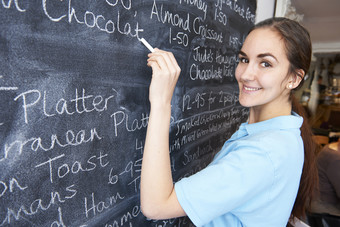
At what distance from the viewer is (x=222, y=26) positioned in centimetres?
128

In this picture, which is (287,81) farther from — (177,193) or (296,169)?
(177,193)

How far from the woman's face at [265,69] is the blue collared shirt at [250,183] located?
0.17 meters

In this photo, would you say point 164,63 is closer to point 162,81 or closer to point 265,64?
point 162,81

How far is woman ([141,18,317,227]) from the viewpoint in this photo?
25.4 inches

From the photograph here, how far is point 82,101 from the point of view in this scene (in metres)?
0.69

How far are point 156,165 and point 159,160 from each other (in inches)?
0.6

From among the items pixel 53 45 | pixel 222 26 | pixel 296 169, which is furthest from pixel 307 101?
→ pixel 53 45

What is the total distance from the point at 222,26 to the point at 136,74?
2.27 ft

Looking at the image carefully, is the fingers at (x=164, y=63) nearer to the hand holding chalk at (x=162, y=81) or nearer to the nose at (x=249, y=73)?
the hand holding chalk at (x=162, y=81)

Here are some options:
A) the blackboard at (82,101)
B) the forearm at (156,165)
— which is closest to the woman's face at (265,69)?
the blackboard at (82,101)

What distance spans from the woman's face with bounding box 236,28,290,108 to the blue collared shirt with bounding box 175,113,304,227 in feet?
0.56

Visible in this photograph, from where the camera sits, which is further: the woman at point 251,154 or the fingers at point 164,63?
the fingers at point 164,63

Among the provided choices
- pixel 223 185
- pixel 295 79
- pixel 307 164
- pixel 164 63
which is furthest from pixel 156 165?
pixel 307 164

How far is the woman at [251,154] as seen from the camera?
65 centimetres
